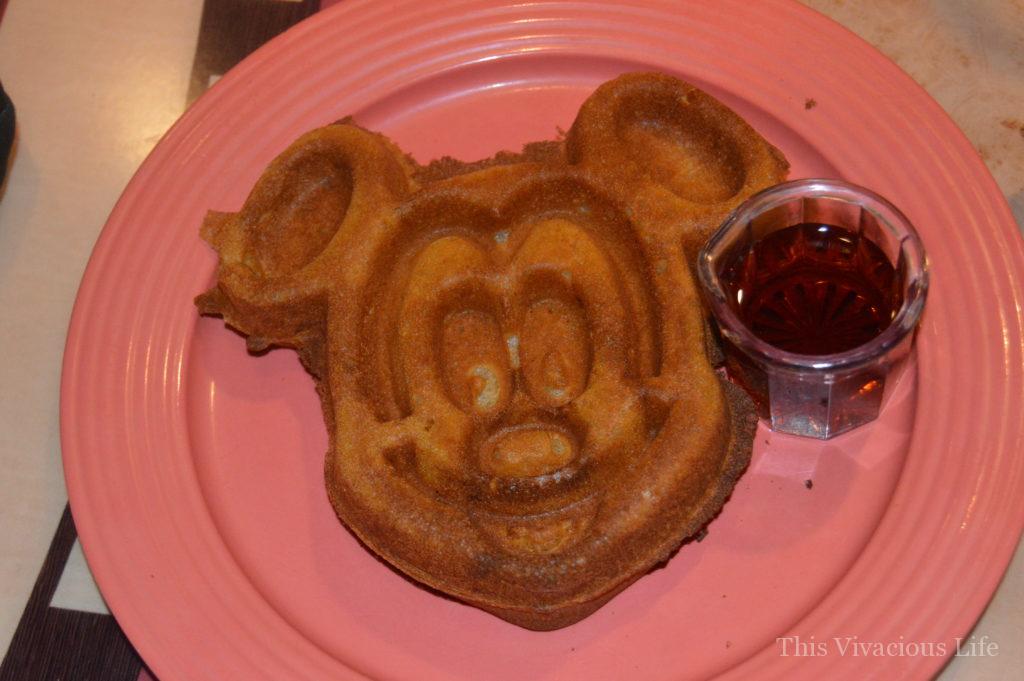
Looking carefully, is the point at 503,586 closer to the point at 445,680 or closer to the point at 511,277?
the point at 445,680

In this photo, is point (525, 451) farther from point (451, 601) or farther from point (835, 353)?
point (835, 353)

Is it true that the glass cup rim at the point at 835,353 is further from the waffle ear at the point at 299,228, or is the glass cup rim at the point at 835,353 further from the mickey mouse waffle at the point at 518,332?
the waffle ear at the point at 299,228

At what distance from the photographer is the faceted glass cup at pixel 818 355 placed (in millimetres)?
1621

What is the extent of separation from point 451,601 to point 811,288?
688mm

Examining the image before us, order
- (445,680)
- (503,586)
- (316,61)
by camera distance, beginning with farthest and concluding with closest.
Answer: (316,61), (445,680), (503,586)

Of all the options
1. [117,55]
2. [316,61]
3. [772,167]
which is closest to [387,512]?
[772,167]

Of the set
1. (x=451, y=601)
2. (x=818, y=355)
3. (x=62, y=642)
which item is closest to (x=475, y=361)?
(x=451, y=601)

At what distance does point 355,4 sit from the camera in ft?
6.96

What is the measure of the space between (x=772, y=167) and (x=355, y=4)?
80 centimetres

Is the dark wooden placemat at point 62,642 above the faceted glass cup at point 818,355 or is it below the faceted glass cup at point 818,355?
below

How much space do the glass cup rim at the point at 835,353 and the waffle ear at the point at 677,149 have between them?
0.04 metres

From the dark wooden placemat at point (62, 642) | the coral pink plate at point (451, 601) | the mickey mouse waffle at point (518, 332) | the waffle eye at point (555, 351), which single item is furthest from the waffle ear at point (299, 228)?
the dark wooden placemat at point (62, 642)

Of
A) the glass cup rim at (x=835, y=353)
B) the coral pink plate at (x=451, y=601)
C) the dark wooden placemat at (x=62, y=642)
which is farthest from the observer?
the dark wooden placemat at (x=62, y=642)

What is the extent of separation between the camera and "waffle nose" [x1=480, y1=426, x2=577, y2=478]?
1702mm
